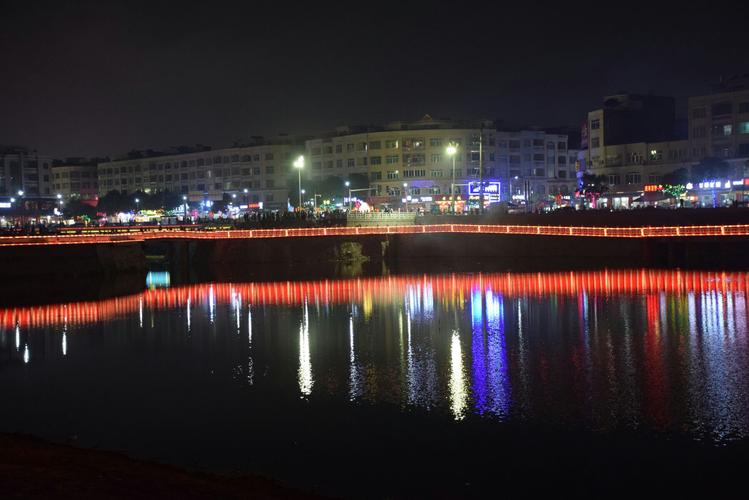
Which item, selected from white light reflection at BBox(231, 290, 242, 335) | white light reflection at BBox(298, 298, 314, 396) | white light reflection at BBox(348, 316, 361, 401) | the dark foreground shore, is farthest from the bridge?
the dark foreground shore

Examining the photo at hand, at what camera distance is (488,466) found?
23391 millimetres

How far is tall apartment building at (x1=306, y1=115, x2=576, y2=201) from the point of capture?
150m

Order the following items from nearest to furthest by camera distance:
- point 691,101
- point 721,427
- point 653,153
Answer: point 721,427 → point 691,101 → point 653,153

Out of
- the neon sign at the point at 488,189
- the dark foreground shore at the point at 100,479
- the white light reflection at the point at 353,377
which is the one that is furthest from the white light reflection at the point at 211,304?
the neon sign at the point at 488,189

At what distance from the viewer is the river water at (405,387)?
23641 millimetres

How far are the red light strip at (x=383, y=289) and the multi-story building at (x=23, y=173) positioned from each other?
5233 inches

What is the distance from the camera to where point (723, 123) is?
→ 4783 inches

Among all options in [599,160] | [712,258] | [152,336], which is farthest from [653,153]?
[152,336]

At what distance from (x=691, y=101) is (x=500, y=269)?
6036 cm

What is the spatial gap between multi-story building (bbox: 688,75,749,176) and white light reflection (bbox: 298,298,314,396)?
284 feet

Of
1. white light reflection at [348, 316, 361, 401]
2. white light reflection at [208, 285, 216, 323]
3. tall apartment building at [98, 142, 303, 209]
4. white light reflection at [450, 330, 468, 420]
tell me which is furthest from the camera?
tall apartment building at [98, 142, 303, 209]

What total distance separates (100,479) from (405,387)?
15.0m

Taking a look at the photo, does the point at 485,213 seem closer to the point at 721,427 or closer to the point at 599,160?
the point at 599,160

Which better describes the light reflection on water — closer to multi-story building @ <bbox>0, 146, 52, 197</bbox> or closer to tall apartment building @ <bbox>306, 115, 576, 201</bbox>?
tall apartment building @ <bbox>306, 115, 576, 201</bbox>
